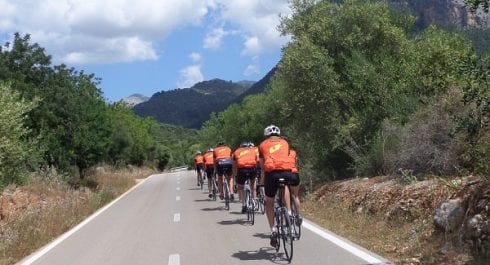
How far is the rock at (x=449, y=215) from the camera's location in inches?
320

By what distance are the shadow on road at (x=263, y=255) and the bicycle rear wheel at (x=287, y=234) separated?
0.15 meters

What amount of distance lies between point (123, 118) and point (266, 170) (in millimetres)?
70429

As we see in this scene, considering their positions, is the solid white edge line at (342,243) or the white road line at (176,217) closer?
the solid white edge line at (342,243)

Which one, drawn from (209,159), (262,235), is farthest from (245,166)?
(209,159)

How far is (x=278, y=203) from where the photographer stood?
902 centimetres

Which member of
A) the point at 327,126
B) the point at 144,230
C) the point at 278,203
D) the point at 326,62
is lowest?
the point at 144,230

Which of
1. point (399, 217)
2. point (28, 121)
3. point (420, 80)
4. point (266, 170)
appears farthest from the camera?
point (28, 121)

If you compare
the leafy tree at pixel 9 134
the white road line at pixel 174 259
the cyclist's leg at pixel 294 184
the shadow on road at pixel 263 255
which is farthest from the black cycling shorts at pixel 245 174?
the leafy tree at pixel 9 134

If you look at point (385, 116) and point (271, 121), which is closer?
point (385, 116)

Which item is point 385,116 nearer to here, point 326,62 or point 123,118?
point 326,62

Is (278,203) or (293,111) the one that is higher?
(293,111)

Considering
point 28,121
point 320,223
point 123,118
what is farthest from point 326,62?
point 123,118

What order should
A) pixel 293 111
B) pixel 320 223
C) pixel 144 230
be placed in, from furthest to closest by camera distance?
pixel 293 111 < pixel 144 230 < pixel 320 223

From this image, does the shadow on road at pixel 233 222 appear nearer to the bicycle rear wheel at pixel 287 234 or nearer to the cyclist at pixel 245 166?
the cyclist at pixel 245 166
